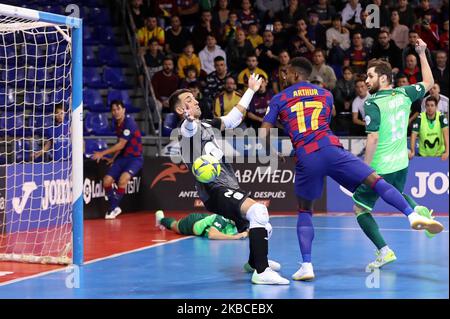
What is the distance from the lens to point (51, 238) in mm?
11477

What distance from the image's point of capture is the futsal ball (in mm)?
7914

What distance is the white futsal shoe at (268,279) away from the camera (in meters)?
7.67

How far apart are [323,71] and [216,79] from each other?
7.05 ft

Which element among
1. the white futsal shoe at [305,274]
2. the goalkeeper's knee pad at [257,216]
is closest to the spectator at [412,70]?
the white futsal shoe at [305,274]

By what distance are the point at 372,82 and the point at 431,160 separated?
692cm

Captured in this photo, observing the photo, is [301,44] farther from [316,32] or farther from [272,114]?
[272,114]

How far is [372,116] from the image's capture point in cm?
859

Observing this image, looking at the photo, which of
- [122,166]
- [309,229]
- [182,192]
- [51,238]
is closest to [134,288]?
[309,229]

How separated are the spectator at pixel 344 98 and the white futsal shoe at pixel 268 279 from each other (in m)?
8.55

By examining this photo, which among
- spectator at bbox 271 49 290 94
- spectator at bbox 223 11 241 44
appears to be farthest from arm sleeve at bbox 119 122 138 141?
spectator at bbox 223 11 241 44

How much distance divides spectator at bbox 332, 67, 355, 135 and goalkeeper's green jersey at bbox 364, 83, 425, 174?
7.21 metres

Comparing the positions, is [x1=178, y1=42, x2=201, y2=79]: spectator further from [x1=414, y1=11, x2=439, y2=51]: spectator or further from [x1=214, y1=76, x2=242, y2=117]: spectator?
[x1=414, y1=11, x2=439, y2=51]: spectator

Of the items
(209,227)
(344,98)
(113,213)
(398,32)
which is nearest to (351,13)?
(398,32)

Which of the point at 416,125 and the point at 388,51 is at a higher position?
the point at 388,51
